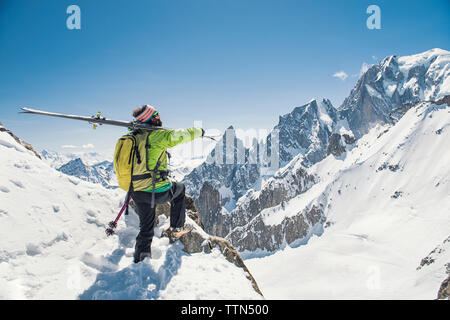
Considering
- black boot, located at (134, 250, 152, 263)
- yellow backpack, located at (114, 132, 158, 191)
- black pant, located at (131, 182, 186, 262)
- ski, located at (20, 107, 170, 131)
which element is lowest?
black boot, located at (134, 250, 152, 263)

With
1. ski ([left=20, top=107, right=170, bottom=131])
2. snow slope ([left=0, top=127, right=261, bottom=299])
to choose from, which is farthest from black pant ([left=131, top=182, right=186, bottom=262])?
ski ([left=20, top=107, right=170, bottom=131])

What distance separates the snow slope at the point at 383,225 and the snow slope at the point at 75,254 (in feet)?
247

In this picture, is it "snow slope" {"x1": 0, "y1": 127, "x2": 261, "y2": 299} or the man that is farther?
the man

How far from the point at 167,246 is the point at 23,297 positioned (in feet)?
13.3

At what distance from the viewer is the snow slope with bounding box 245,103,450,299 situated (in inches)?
3177

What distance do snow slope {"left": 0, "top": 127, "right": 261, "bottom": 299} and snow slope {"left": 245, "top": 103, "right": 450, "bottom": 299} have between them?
75.4 metres

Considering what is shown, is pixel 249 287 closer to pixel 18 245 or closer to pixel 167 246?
pixel 167 246

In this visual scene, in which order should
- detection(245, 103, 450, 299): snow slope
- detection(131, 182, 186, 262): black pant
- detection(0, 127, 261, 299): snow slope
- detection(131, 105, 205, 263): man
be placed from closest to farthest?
detection(0, 127, 261, 299): snow slope < detection(131, 105, 205, 263): man < detection(131, 182, 186, 262): black pant < detection(245, 103, 450, 299): snow slope

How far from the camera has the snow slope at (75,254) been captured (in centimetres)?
577

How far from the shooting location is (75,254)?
694 cm

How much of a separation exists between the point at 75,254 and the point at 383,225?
147713 millimetres

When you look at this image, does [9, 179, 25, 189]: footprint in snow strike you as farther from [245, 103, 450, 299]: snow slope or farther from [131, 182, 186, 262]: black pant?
[245, 103, 450, 299]: snow slope

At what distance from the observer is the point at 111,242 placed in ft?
26.0
